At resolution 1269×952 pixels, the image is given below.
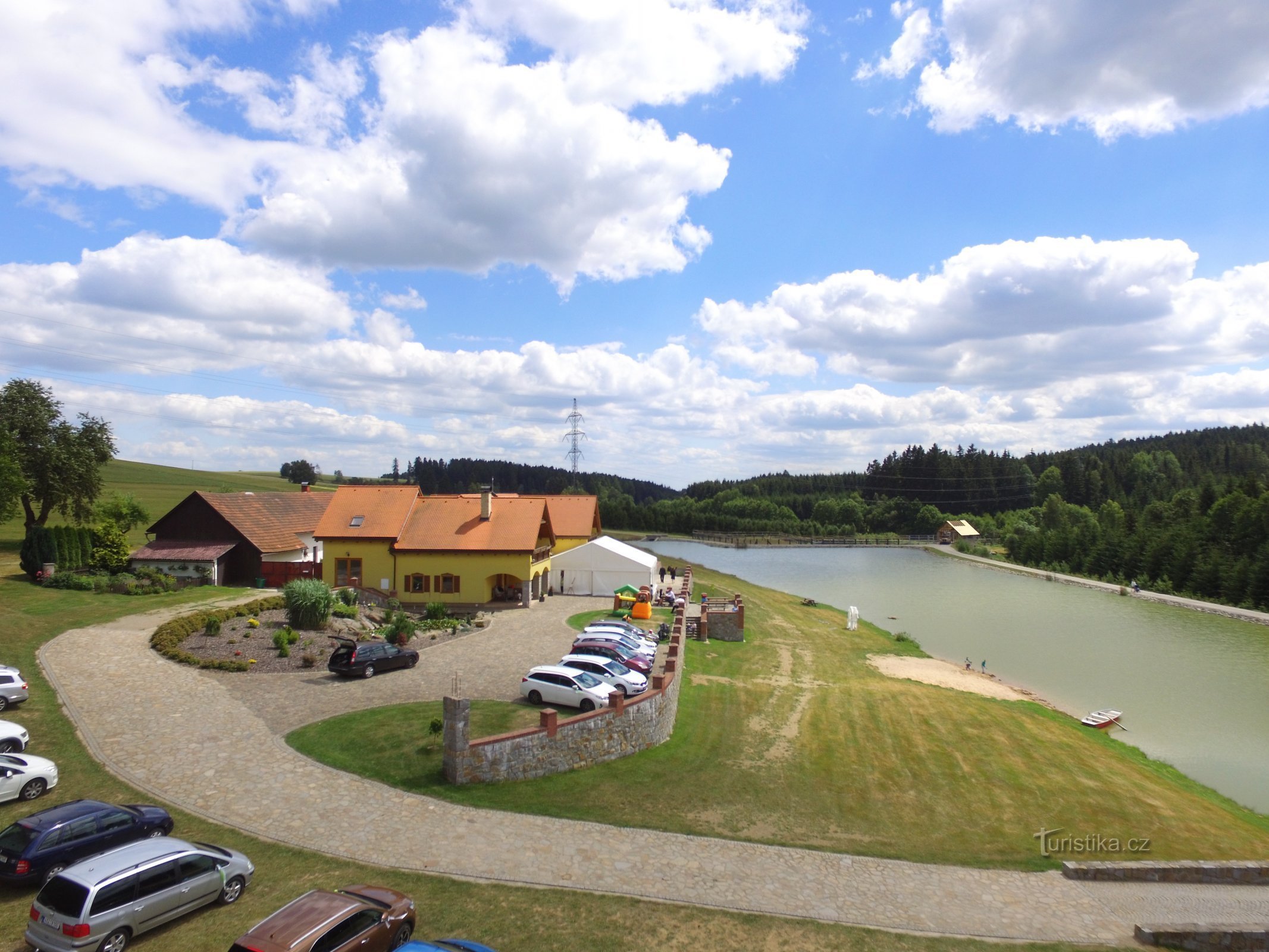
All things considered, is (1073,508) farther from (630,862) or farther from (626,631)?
(630,862)

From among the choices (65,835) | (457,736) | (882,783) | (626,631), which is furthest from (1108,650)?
(65,835)

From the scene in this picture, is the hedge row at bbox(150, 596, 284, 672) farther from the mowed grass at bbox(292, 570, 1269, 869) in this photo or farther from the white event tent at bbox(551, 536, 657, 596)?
the white event tent at bbox(551, 536, 657, 596)

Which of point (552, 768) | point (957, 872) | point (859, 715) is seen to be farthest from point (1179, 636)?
point (552, 768)

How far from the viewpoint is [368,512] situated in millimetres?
42312

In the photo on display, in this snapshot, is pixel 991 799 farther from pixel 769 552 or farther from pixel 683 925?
pixel 769 552

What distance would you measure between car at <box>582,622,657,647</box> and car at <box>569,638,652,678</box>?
2957 millimetres

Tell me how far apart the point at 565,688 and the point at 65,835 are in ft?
41.0

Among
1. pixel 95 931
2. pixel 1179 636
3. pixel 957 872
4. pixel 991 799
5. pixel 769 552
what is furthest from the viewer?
pixel 769 552

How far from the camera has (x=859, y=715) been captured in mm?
26172

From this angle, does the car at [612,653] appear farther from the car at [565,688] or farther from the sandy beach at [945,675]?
the sandy beach at [945,675]

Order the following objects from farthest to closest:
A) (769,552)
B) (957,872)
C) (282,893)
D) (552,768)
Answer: (769,552) → (552,768) → (957,872) → (282,893)

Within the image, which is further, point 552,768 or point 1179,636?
point 1179,636

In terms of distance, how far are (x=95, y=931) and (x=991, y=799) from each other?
19395mm

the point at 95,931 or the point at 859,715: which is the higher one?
the point at 95,931
